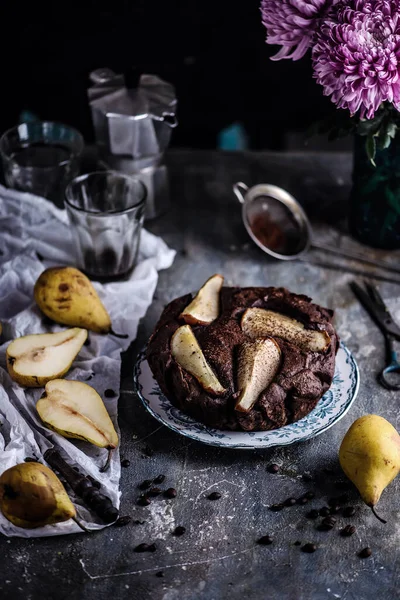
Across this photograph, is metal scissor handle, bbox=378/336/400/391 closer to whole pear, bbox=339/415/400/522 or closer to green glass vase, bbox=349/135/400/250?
whole pear, bbox=339/415/400/522

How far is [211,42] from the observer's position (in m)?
2.59

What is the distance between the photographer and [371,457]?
1273 mm

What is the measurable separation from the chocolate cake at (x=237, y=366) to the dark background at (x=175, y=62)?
135 centimetres

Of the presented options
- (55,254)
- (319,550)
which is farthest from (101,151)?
(319,550)

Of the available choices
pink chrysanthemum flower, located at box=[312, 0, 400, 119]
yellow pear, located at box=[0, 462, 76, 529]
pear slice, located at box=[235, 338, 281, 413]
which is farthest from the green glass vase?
yellow pear, located at box=[0, 462, 76, 529]

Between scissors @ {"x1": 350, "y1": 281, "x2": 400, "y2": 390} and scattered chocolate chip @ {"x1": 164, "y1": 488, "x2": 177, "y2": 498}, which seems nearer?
scattered chocolate chip @ {"x1": 164, "y1": 488, "x2": 177, "y2": 498}

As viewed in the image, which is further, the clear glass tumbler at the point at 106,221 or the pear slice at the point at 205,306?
the clear glass tumbler at the point at 106,221

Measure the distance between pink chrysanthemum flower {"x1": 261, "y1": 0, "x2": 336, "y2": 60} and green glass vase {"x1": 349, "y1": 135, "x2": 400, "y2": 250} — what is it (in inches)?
13.0

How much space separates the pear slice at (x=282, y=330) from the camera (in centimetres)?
145

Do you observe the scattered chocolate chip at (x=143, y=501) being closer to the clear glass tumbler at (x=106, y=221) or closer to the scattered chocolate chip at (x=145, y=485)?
the scattered chocolate chip at (x=145, y=485)

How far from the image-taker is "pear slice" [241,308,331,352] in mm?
1449

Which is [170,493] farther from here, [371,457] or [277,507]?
[371,457]

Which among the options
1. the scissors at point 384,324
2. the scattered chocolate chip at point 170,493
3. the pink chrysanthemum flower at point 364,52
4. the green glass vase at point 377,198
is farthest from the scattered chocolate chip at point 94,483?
the green glass vase at point 377,198

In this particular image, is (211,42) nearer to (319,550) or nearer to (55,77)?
(55,77)
